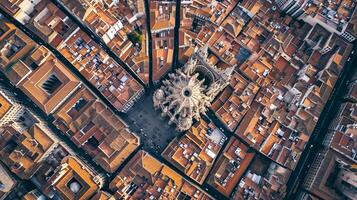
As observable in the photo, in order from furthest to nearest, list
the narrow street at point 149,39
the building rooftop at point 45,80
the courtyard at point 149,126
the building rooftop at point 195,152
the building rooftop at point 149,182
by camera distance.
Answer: the courtyard at point 149,126 → the narrow street at point 149,39 → the building rooftop at point 45,80 → the building rooftop at point 195,152 → the building rooftop at point 149,182

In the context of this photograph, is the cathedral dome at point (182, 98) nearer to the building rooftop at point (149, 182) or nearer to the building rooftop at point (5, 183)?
the building rooftop at point (149, 182)

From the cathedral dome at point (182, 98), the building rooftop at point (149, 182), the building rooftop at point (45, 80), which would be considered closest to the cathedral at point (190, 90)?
the cathedral dome at point (182, 98)

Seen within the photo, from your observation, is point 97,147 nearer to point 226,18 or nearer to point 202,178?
point 202,178

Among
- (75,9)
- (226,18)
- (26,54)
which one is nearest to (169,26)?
(226,18)

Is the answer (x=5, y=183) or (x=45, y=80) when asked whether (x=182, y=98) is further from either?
(x=5, y=183)

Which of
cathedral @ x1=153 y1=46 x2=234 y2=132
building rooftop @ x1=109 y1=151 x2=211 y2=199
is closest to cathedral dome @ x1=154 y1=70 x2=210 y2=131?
cathedral @ x1=153 y1=46 x2=234 y2=132

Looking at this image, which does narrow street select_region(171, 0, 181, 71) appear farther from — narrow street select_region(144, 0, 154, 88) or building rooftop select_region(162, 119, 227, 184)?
building rooftop select_region(162, 119, 227, 184)
